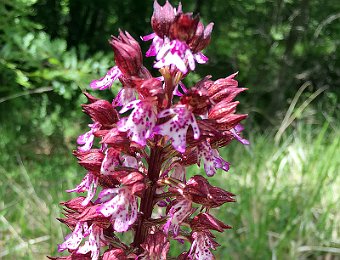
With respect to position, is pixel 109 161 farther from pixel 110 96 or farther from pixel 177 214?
pixel 110 96

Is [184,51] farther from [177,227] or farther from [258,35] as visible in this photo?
[258,35]

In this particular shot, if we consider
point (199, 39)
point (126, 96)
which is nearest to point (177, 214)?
point (126, 96)

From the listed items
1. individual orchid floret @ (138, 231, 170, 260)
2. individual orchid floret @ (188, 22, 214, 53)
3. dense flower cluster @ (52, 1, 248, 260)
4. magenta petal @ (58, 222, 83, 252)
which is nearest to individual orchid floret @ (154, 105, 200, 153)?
dense flower cluster @ (52, 1, 248, 260)

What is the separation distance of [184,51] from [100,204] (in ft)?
1.38

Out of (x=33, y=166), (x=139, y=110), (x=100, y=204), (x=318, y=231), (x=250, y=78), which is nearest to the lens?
(x=139, y=110)

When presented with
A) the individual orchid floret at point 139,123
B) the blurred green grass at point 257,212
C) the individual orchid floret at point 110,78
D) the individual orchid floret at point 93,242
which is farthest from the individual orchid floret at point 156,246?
the blurred green grass at point 257,212

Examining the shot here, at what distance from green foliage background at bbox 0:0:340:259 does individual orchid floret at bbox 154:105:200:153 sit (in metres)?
1.51

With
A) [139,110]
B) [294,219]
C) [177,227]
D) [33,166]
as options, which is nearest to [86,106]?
[139,110]

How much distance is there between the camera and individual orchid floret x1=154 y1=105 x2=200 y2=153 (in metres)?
1.07

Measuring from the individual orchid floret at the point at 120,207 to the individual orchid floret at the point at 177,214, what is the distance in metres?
0.09

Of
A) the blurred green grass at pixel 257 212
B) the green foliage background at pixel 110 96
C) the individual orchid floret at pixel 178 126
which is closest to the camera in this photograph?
the individual orchid floret at pixel 178 126

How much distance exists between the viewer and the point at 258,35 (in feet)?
25.2

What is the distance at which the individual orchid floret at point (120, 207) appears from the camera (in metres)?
Result: 1.13

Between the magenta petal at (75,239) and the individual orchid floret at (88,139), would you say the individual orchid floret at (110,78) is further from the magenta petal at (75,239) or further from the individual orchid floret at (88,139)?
the magenta petal at (75,239)
